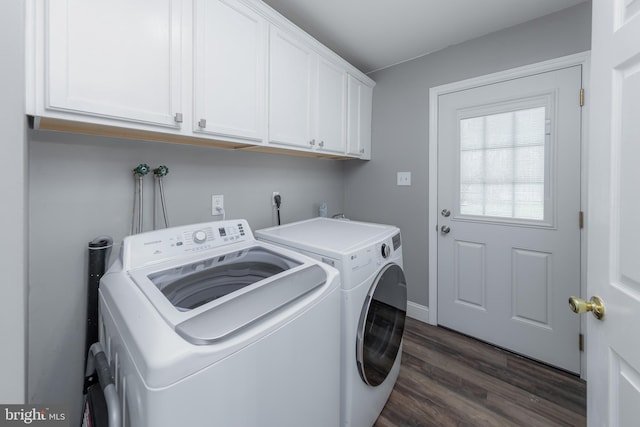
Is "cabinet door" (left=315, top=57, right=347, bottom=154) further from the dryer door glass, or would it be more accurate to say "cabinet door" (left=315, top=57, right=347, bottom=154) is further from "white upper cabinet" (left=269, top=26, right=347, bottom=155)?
the dryer door glass

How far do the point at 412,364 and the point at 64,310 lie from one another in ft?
6.72

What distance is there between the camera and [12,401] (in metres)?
0.47

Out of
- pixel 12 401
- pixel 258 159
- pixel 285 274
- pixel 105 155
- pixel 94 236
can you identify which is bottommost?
pixel 12 401

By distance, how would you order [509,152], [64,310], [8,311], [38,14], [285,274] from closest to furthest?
[8,311] → [38,14] → [285,274] → [64,310] → [509,152]

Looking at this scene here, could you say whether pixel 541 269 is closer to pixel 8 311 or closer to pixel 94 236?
pixel 8 311

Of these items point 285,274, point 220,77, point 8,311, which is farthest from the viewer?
point 220,77

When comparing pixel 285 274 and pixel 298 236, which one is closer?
pixel 285 274

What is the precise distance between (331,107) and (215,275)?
1531 millimetres

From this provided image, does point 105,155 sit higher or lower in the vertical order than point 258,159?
lower

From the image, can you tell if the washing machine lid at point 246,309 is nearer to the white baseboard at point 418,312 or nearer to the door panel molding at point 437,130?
the door panel molding at point 437,130

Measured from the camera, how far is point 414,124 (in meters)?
2.31

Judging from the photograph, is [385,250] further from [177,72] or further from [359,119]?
[359,119]

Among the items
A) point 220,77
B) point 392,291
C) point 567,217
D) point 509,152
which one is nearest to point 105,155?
point 220,77

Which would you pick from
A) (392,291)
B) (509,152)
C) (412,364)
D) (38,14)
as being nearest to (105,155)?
(38,14)
